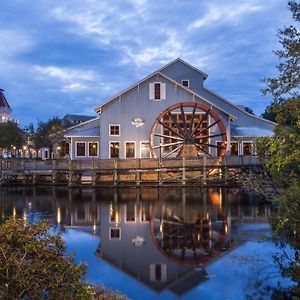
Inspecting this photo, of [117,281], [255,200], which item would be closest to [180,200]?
[255,200]

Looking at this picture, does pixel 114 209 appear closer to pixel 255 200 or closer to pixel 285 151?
pixel 255 200

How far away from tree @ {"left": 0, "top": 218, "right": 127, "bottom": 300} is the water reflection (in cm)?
93

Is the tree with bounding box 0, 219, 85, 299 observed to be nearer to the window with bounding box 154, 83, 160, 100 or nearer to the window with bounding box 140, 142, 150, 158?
the window with bounding box 140, 142, 150, 158

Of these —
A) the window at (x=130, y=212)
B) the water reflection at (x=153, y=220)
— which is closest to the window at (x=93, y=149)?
the water reflection at (x=153, y=220)

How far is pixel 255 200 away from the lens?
1167 inches

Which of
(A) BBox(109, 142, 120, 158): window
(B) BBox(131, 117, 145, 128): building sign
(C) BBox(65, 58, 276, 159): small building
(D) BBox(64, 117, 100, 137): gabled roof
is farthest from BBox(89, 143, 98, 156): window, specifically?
(B) BBox(131, 117, 145, 128): building sign

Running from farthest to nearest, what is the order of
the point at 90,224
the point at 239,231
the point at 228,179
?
the point at 228,179 → the point at 90,224 → the point at 239,231

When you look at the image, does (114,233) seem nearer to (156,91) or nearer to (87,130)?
(156,91)

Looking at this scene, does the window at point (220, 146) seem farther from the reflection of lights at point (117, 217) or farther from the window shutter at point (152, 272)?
the window shutter at point (152, 272)

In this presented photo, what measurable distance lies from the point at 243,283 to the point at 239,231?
720 centimetres

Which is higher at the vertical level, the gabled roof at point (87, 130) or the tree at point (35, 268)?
the gabled roof at point (87, 130)

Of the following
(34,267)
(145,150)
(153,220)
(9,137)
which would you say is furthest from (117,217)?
(9,137)

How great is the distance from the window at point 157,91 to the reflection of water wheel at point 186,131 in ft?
4.43

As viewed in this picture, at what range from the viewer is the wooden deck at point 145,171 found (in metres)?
37.3
